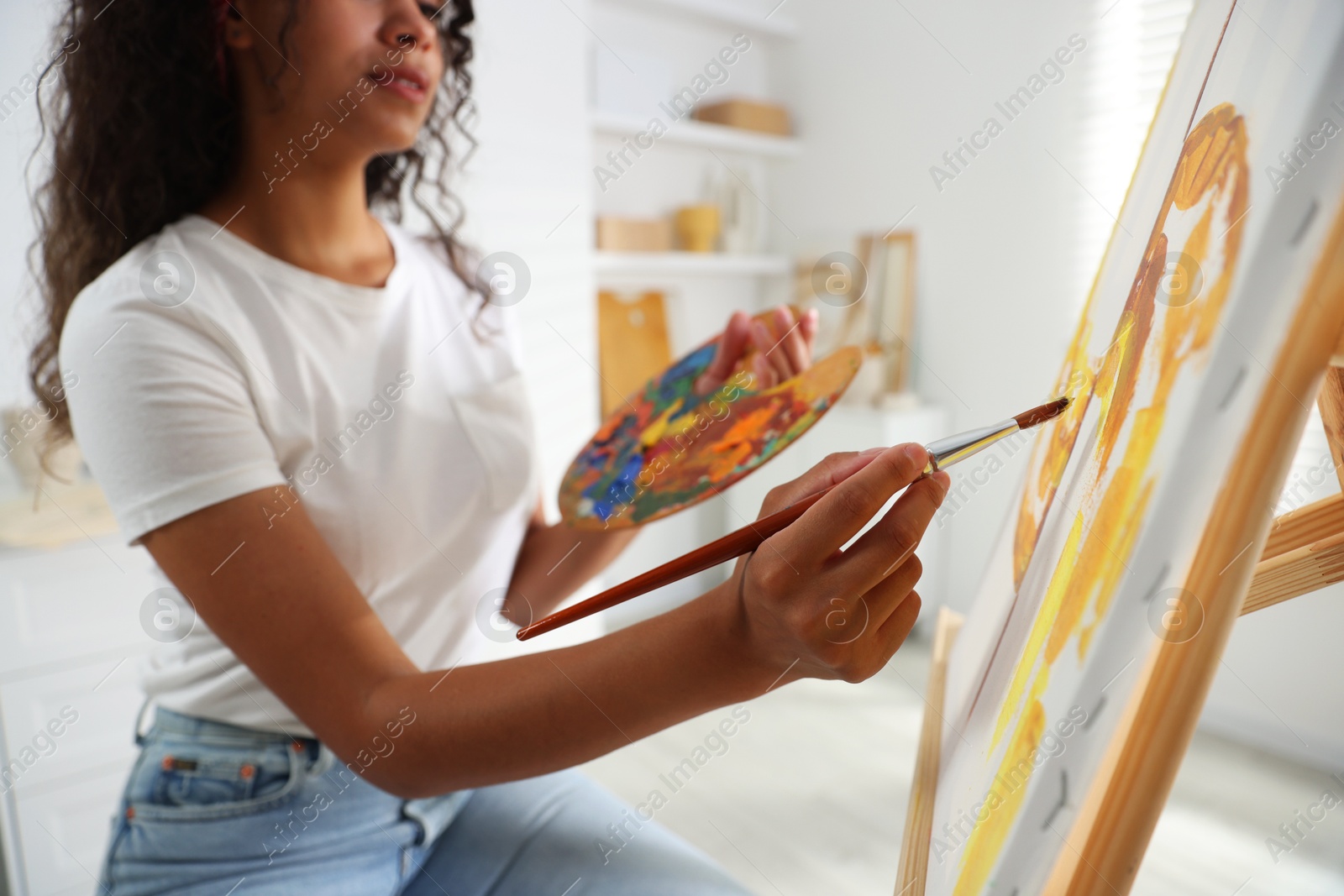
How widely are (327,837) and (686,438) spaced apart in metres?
0.48

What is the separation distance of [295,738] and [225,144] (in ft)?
1.98

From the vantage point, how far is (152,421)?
64cm

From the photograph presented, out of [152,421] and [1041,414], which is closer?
[1041,414]

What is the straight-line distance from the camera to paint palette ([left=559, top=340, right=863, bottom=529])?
0.66 m

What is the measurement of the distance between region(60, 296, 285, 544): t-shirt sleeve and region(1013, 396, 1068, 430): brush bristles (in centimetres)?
55

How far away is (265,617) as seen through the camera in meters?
0.61

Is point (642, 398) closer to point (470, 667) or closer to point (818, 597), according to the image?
point (470, 667)

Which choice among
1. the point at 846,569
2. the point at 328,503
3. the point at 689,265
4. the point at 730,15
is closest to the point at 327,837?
the point at 328,503

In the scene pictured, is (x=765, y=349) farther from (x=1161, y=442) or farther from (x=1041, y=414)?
(x=1161, y=442)

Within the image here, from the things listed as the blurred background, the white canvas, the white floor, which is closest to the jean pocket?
the white canvas

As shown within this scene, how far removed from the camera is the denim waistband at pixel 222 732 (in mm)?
753

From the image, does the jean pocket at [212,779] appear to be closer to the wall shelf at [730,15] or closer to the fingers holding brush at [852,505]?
the fingers holding brush at [852,505]

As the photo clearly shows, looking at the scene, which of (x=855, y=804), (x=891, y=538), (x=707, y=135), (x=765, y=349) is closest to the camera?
(x=891, y=538)

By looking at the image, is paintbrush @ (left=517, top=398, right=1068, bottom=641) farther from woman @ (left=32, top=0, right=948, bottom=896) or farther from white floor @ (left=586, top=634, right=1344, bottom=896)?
white floor @ (left=586, top=634, right=1344, bottom=896)
